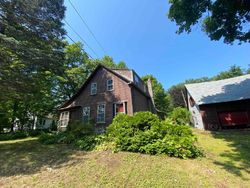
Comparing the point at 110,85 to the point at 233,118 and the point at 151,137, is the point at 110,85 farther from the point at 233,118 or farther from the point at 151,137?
the point at 233,118

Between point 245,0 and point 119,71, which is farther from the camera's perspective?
point 119,71

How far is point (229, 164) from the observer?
651cm

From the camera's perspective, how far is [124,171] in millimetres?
5766

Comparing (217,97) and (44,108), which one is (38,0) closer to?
(44,108)

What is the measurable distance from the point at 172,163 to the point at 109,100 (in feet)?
35.4

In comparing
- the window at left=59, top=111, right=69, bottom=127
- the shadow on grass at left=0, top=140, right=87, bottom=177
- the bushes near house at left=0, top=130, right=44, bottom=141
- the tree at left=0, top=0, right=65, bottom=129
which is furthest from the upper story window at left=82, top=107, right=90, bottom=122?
the shadow on grass at left=0, top=140, right=87, bottom=177

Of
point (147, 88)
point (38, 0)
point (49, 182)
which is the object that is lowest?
point (49, 182)

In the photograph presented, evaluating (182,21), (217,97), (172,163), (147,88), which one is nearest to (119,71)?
(147,88)

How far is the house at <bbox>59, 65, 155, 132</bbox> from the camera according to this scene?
51.1 feet

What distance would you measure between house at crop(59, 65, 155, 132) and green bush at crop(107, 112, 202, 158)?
5.98 m

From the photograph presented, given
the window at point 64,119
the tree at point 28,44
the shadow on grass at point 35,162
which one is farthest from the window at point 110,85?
the shadow on grass at point 35,162

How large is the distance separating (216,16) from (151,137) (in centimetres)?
1025

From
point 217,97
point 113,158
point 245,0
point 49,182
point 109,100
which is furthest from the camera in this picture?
point 217,97

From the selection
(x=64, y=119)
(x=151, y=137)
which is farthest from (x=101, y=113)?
(x=151, y=137)
